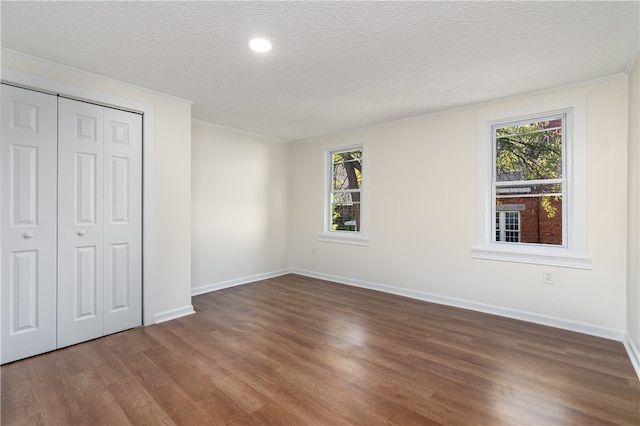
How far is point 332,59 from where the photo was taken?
2.50 meters

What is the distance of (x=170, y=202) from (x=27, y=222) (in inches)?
45.7

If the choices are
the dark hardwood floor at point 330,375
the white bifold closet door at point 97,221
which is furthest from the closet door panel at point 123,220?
the dark hardwood floor at point 330,375

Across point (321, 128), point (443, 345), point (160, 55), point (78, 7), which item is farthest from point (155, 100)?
point (443, 345)

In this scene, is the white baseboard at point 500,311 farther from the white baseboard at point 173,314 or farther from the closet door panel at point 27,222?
the closet door panel at point 27,222

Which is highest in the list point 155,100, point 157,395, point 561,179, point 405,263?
point 155,100

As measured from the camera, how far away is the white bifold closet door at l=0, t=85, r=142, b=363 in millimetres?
2404

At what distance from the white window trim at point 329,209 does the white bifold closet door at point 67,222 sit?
113 inches

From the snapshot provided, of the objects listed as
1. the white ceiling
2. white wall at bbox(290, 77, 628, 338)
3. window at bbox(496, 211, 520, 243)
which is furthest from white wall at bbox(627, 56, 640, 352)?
window at bbox(496, 211, 520, 243)

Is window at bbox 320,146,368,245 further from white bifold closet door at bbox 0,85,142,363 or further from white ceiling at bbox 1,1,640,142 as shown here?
white bifold closet door at bbox 0,85,142,363

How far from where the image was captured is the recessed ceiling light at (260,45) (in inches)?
87.0

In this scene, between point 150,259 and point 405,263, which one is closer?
point 150,259

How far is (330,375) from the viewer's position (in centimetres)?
221

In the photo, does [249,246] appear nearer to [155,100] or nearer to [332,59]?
[155,100]

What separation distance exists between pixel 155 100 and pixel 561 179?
4311 millimetres
